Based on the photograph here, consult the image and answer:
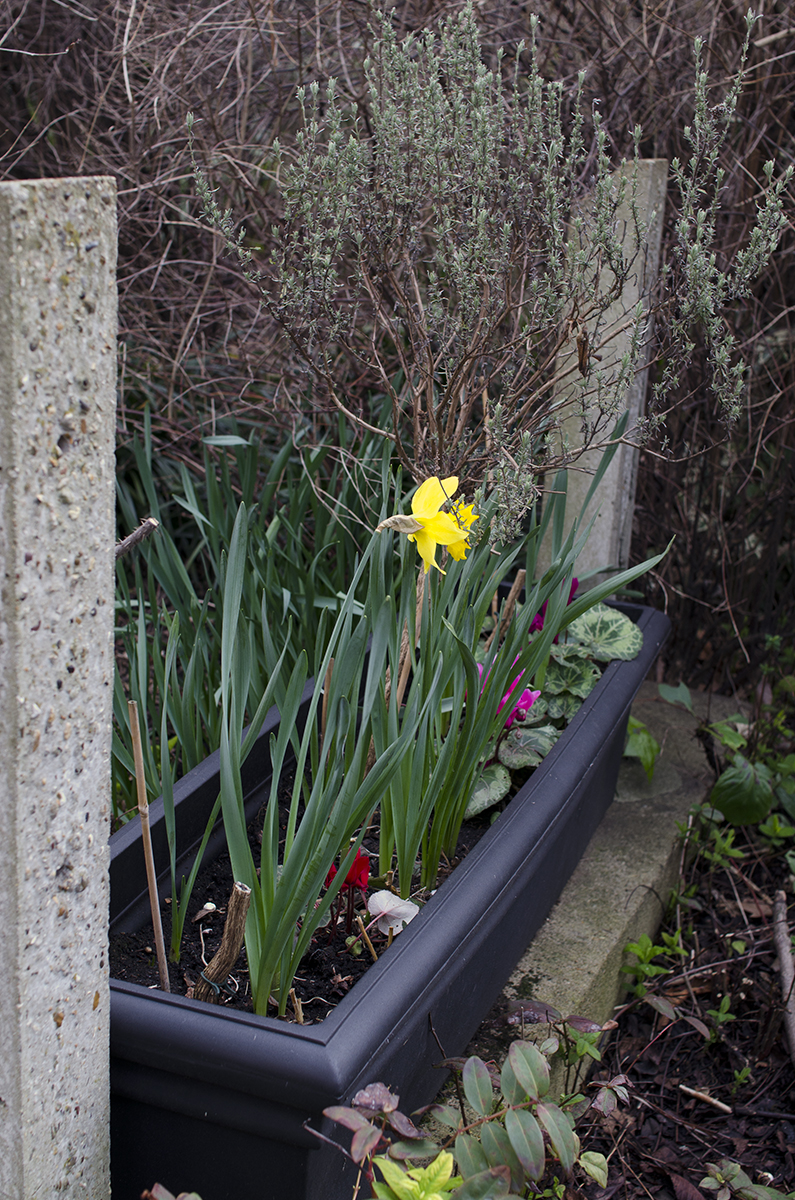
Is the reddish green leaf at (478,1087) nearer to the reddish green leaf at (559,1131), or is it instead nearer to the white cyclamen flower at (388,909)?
the reddish green leaf at (559,1131)

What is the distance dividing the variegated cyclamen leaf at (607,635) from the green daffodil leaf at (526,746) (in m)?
0.30

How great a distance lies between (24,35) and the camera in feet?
10.1

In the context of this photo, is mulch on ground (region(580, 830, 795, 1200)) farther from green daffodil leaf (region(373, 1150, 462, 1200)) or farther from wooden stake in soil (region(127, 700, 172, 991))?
wooden stake in soil (region(127, 700, 172, 991))

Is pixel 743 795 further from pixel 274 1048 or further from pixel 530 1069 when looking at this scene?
pixel 274 1048

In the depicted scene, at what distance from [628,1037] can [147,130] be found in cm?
250

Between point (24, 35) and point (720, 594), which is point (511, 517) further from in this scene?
point (24, 35)

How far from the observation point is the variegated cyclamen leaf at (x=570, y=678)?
6.66 ft

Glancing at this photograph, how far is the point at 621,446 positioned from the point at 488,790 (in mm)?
1000

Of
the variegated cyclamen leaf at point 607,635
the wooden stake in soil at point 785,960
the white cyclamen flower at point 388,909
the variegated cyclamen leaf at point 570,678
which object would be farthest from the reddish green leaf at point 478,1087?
the variegated cyclamen leaf at point 607,635

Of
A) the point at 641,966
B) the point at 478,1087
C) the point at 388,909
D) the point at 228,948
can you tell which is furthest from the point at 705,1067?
the point at 228,948

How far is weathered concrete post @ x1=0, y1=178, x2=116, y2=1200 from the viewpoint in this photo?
0.79 m

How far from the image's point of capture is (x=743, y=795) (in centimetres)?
221

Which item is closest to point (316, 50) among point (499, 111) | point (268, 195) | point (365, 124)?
point (365, 124)

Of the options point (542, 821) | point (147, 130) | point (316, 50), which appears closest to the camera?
point (542, 821)
